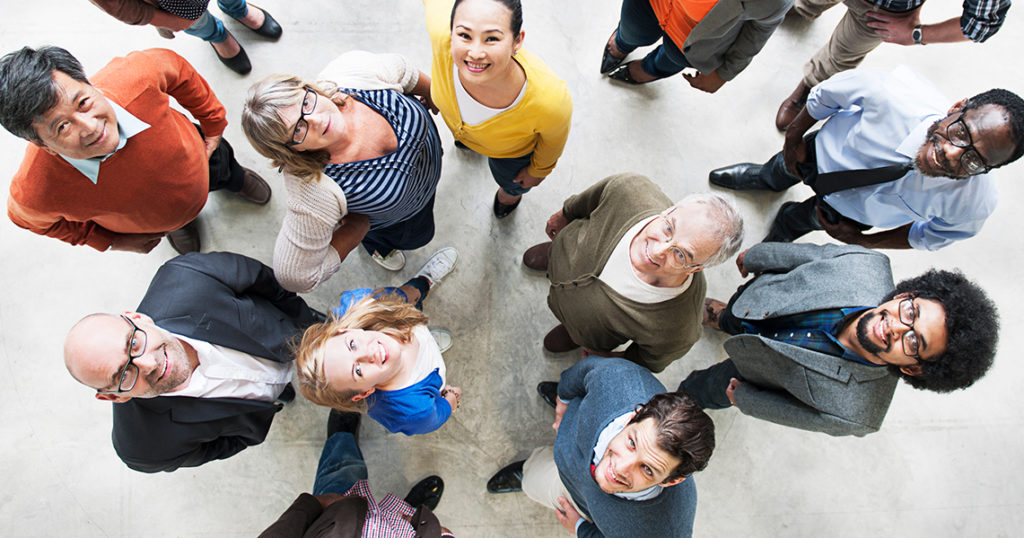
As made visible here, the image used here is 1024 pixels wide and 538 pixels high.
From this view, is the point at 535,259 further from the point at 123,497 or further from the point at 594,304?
the point at 123,497

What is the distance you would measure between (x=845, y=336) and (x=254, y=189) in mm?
3372

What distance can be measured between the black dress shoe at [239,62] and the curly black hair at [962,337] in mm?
4098

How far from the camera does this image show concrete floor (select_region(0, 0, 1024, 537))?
2971 millimetres

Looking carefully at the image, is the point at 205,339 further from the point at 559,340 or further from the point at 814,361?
the point at 814,361

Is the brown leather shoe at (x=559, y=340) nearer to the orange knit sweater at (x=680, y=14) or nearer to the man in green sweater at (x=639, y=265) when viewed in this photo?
the man in green sweater at (x=639, y=265)

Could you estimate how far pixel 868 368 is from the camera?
6.20 ft

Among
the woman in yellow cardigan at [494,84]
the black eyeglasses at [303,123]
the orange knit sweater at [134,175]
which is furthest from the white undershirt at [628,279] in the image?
the orange knit sweater at [134,175]

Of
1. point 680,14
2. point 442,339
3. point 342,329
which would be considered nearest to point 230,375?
point 342,329

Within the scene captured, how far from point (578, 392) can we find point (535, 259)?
3.67 ft

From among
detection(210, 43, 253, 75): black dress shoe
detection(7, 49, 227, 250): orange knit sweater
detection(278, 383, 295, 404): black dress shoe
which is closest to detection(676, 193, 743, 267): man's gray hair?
detection(7, 49, 227, 250): orange knit sweater

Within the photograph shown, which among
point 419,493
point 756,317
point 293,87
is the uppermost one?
point 293,87

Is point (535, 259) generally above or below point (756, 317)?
below

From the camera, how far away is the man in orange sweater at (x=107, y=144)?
165 cm

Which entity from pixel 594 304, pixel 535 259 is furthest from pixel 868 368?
pixel 535 259
